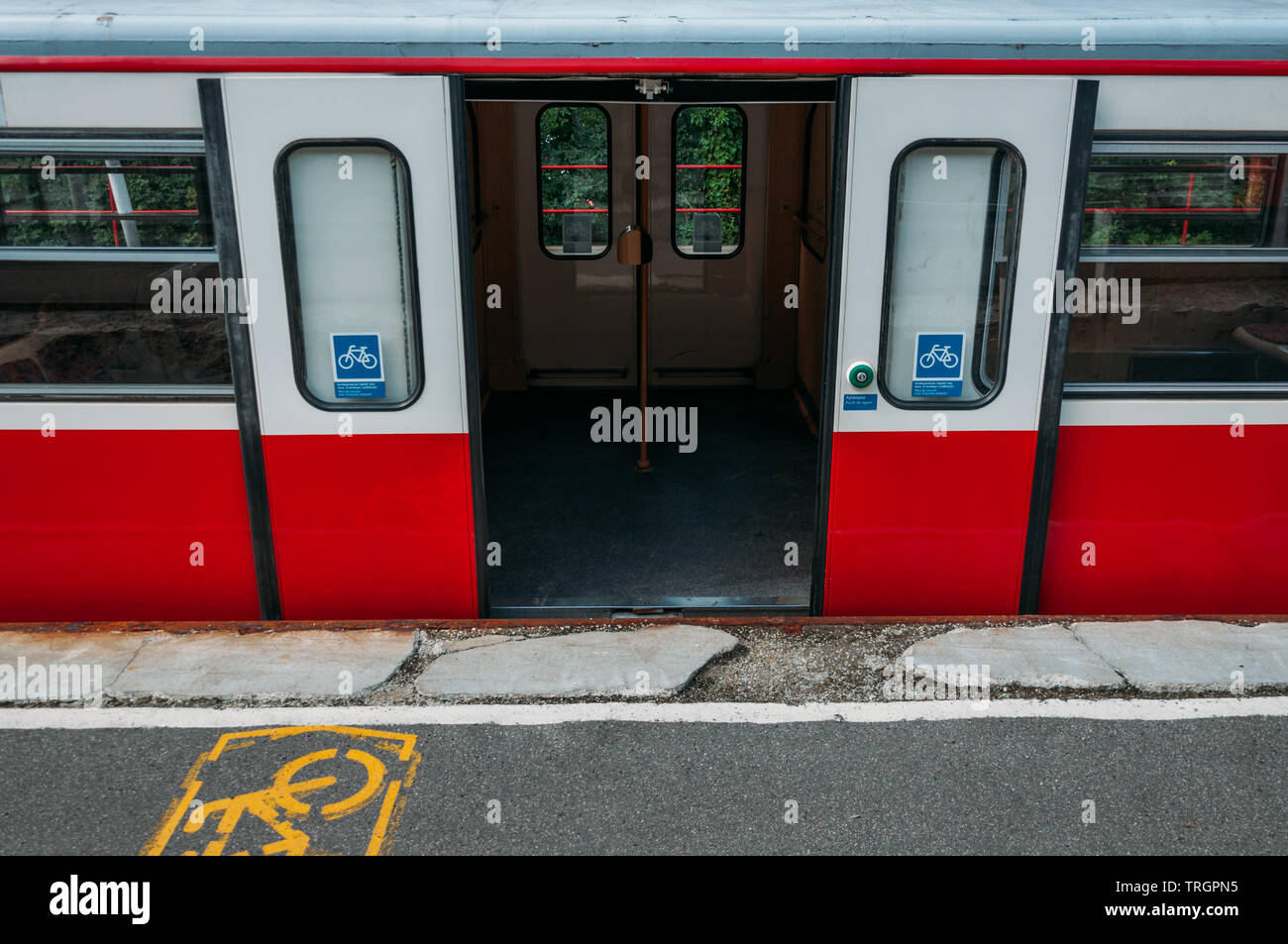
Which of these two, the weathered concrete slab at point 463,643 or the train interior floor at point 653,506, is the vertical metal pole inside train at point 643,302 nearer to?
the train interior floor at point 653,506

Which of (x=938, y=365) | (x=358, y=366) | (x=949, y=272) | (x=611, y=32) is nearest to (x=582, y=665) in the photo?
(x=358, y=366)

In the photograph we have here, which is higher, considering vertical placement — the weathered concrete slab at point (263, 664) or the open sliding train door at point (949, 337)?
the open sliding train door at point (949, 337)

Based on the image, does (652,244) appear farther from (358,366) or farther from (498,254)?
(358,366)

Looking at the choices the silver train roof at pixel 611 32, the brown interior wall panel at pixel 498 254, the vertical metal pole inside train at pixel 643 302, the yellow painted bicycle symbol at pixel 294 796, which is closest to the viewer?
the yellow painted bicycle symbol at pixel 294 796

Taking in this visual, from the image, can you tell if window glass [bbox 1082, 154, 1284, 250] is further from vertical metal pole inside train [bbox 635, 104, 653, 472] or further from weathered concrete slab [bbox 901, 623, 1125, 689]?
vertical metal pole inside train [bbox 635, 104, 653, 472]

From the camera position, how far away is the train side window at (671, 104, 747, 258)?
8141mm

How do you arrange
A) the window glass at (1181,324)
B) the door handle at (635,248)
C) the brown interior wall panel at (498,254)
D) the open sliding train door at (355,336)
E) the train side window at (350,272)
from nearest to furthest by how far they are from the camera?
the open sliding train door at (355,336) < the train side window at (350,272) < the window glass at (1181,324) < the door handle at (635,248) < the brown interior wall panel at (498,254)

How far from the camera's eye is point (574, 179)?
8.30m

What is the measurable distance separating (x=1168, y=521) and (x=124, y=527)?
4.54m

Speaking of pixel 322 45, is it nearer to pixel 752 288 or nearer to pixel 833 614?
pixel 833 614

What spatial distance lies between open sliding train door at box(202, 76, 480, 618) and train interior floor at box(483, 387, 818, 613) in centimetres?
72

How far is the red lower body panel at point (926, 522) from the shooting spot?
455 centimetres

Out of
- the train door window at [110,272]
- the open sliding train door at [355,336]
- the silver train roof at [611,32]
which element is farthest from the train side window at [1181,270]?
the train door window at [110,272]

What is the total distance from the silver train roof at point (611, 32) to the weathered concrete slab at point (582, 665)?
2385 millimetres
